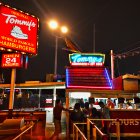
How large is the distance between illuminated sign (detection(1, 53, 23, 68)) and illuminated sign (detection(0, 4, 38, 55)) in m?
0.60

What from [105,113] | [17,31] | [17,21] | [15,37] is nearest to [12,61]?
[15,37]

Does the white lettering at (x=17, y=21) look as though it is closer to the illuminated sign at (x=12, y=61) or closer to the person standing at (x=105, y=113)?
the illuminated sign at (x=12, y=61)

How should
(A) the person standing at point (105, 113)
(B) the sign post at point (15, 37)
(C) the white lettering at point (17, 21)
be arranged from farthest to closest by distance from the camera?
(C) the white lettering at point (17, 21) → (B) the sign post at point (15, 37) → (A) the person standing at point (105, 113)

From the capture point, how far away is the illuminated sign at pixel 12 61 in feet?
55.9

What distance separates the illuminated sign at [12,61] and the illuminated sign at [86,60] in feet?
12.5

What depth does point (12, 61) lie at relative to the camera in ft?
56.9

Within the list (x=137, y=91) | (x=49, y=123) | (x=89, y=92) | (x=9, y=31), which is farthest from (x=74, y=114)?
(x=9, y=31)

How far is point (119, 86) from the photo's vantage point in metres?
14.3

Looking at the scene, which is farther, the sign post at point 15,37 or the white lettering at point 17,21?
the white lettering at point 17,21

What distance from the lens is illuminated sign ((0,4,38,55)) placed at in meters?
17.0

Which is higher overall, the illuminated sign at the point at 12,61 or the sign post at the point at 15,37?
the sign post at the point at 15,37

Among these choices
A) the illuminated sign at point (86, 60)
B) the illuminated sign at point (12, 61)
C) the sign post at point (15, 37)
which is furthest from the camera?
the illuminated sign at point (86, 60)

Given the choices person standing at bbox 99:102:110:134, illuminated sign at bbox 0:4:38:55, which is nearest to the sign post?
illuminated sign at bbox 0:4:38:55

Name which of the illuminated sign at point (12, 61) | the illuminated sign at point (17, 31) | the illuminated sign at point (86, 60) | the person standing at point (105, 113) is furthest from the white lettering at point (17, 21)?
the person standing at point (105, 113)
